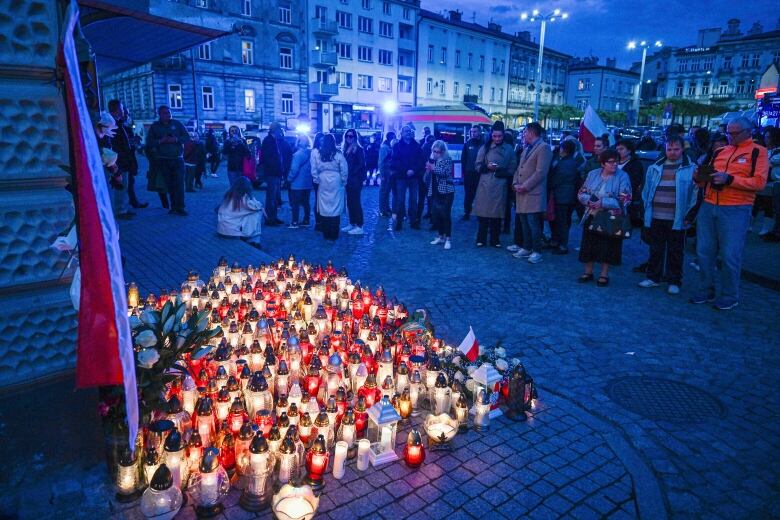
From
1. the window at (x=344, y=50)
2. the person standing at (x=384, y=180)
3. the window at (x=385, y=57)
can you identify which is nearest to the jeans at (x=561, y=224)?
the person standing at (x=384, y=180)

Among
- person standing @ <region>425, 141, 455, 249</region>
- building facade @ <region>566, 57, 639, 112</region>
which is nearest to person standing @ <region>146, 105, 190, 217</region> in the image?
person standing @ <region>425, 141, 455, 249</region>

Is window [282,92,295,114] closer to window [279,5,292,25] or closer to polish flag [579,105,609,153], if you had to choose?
window [279,5,292,25]

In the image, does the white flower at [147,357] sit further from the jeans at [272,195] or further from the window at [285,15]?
the window at [285,15]

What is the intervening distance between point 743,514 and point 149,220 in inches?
438

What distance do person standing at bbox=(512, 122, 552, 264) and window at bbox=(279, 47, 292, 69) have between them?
135 ft

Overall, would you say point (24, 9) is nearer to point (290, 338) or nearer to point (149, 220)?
point (290, 338)

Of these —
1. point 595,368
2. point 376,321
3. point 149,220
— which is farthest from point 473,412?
point 149,220

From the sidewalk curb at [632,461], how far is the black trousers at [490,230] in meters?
5.86

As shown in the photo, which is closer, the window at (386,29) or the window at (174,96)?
the window at (174,96)

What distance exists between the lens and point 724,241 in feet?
21.4

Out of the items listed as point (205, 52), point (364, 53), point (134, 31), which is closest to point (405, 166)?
point (134, 31)

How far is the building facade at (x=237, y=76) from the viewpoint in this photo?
39219mm

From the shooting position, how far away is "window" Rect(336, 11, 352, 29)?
4866 centimetres

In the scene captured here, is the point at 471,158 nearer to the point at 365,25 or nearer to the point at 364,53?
the point at 364,53
